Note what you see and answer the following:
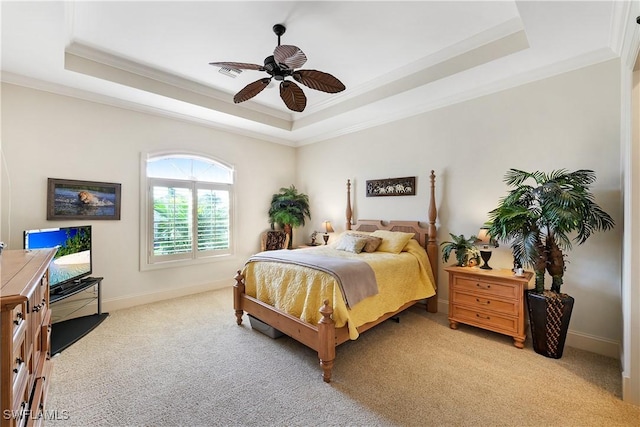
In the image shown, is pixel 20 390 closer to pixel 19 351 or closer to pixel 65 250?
pixel 19 351

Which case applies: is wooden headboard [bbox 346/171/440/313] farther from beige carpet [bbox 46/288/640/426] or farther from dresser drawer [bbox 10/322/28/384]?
dresser drawer [bbox 10/322/28/384]

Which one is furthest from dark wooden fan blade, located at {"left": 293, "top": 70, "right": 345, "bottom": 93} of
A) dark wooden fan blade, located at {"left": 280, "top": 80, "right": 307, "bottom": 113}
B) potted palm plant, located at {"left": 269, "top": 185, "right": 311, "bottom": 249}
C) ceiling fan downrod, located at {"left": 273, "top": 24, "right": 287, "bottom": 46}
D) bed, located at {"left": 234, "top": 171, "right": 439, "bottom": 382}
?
potted palm plant, located at {"left": 269, "top": 185, "right": 311, "bottom": 249}

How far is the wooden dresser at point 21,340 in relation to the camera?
0.99 metres

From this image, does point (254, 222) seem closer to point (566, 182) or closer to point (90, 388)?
point (90, 388)

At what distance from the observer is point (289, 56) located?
2305 millimetres

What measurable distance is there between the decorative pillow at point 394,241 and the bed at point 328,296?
53mm

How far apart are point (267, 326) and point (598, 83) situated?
419 cm

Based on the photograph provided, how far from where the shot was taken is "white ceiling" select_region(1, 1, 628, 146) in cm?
236

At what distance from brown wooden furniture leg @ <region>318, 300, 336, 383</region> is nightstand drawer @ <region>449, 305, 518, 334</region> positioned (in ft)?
5.67

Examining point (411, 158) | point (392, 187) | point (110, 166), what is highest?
point (411, 158)

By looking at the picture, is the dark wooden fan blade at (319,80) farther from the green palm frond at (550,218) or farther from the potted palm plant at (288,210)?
the potted palm plant at (288,210)

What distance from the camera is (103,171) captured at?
12.1 ft

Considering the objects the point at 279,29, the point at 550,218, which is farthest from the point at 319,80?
the point at 550,218

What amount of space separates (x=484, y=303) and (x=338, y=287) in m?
1.74
